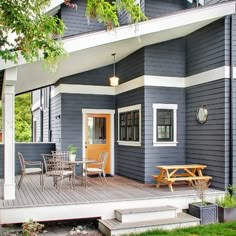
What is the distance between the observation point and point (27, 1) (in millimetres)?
4156

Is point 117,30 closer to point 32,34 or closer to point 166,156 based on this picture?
point 32,34

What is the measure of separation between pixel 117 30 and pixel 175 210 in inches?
141

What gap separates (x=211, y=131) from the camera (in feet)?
23.2

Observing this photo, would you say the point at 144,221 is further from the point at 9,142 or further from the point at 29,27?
the point at 29,27

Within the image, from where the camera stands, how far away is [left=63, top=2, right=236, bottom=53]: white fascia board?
20.2ft

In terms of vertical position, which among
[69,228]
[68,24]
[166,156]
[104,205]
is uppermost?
[68,24]

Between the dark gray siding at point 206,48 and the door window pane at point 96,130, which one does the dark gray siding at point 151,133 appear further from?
the door window pane at point 96,130

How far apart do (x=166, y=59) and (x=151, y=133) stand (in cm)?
182

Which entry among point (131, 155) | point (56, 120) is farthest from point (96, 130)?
point (131, 155)

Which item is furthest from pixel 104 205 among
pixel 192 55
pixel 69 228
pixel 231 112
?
pixel 192 55

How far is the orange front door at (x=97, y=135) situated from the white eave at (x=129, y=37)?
202 cm

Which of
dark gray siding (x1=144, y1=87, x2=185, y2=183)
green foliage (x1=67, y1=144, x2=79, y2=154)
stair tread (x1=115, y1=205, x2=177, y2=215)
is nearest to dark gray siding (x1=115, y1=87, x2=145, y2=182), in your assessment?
dark gray siding (x1=144, y1=87, x2=185, y2=183)

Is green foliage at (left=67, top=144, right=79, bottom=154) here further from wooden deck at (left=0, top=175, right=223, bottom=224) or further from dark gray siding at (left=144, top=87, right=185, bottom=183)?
dark gray siding at (left=144, top=87, right=185, bottom=183)

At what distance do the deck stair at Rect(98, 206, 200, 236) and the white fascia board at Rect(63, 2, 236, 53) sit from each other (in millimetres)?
3145
